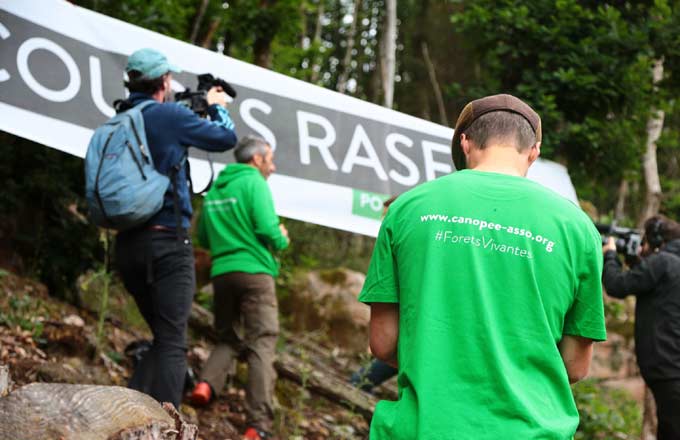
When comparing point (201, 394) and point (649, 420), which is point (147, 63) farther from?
point (649, 420)

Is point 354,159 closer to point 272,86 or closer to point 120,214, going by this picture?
point 272,86

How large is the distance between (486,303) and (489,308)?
15mm

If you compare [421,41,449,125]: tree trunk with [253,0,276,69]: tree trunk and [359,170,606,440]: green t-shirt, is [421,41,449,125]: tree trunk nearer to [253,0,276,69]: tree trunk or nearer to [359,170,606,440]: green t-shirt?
[253,0,276,69]: tree trunk

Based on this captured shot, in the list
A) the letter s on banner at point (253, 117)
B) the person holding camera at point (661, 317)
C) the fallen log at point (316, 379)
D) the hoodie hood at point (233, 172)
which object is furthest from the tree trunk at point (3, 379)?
the person holding camera at point (661, 317)

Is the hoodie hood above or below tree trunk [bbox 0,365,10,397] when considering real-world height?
above

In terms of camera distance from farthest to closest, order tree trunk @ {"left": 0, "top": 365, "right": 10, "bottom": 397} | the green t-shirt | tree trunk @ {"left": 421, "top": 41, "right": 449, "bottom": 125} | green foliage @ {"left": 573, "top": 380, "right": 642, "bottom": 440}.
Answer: tree trunk @ {"left": 421, "top": 41, "right": 449, "bottom": 125}, green foliage @ {"left": 573, "top": 380, "right": 642, "bottom": 440}, tree trunk @ {"left": 0, "top": 365, "right": 10, "bottom": 397}, the green t-shirt

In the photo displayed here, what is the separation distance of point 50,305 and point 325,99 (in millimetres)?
2677

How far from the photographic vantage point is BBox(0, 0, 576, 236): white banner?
469 cm

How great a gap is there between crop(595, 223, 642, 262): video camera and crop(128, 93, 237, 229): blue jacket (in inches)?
122

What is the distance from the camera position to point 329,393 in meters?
6.00

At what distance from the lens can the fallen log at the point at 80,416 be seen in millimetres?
2379

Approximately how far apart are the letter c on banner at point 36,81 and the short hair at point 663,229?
3968mm

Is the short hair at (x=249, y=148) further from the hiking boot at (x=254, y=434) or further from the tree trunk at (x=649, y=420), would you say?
the tree trunk at (x=649, y=420)

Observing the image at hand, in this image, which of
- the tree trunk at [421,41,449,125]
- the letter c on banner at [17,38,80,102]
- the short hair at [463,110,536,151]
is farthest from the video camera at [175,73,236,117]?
the tree trunk at [421,41,449,125]
